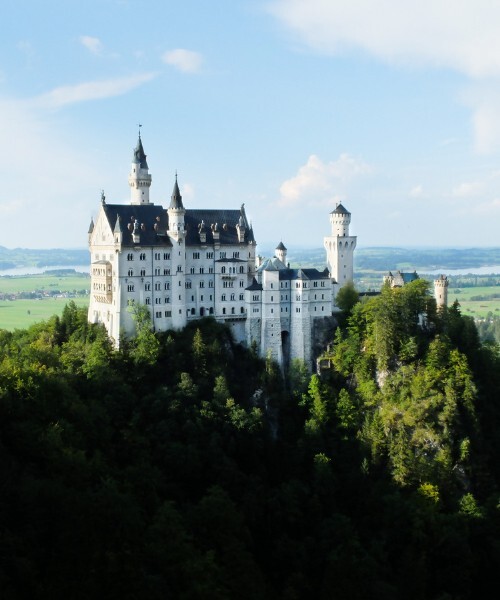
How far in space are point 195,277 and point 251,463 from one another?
1862cm

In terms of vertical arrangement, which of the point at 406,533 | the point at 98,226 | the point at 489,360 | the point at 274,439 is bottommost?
the point at 406,533

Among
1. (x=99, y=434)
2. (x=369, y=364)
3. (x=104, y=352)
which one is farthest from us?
(x=369, y=364)

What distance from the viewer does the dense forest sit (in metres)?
51.6

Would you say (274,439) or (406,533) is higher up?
(274,439)

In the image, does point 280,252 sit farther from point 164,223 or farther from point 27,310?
point 27,310

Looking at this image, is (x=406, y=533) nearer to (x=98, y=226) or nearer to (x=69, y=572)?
(x=69, y=572)

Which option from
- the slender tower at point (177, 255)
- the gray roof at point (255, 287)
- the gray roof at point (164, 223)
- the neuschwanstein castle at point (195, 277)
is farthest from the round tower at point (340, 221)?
the slender tower at point (177, 255)

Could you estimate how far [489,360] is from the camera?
81438mm

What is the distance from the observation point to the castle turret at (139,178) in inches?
3150

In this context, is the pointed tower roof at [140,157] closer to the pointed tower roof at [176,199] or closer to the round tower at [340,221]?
the pointed tower roof at [176,199]


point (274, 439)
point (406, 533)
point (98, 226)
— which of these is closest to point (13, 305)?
point (98, 226)

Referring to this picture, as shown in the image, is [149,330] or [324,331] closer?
[149,330]

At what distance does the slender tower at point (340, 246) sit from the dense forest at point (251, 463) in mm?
3587

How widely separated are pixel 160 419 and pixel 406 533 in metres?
21.4
